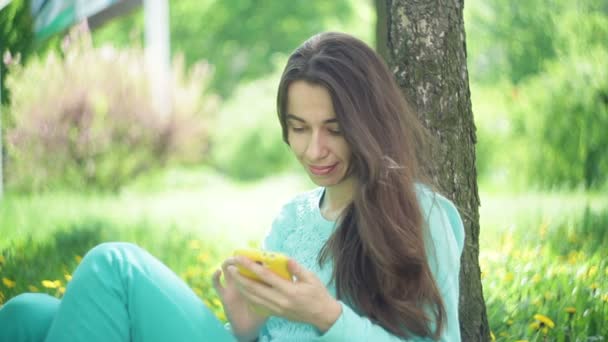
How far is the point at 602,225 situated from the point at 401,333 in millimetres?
2786

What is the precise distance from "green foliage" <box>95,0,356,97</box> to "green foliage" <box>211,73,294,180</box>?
→ 20.5ft

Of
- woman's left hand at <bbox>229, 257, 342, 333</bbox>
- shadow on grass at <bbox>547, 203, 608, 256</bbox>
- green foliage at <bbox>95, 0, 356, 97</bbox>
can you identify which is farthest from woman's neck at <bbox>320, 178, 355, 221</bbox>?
green foliage at <bbox>95, 0, 356, 97</bbox>

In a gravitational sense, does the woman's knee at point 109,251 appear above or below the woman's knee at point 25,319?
above

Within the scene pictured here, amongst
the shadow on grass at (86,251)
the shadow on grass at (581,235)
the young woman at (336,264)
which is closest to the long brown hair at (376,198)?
the young woman at (336,264)

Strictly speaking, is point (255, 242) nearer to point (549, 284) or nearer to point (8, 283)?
point (8, 283)

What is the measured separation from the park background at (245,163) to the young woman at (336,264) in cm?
92

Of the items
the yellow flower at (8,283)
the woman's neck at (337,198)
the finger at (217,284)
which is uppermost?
the woman's neck at (337,198)

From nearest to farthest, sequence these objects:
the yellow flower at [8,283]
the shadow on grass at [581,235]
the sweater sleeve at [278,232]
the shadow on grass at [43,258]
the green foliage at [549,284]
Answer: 1. the sweater sleeve at [278,232]
2. the green foliage at [549,284]
3. the yellow flower at [8,283]
4. the shadow on grass at [43,258]
5. the shadow on grass at [581,235]

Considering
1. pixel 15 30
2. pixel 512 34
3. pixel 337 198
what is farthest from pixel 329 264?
pixel 512 34

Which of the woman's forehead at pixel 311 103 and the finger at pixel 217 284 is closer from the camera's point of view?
the woman's forehead at pixel 311 103

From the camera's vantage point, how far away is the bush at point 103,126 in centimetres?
684

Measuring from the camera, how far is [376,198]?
1.92 meters

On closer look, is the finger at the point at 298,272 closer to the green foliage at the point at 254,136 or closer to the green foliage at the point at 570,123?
the green foliage at the point at 570,123

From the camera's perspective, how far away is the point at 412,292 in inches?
73.4
